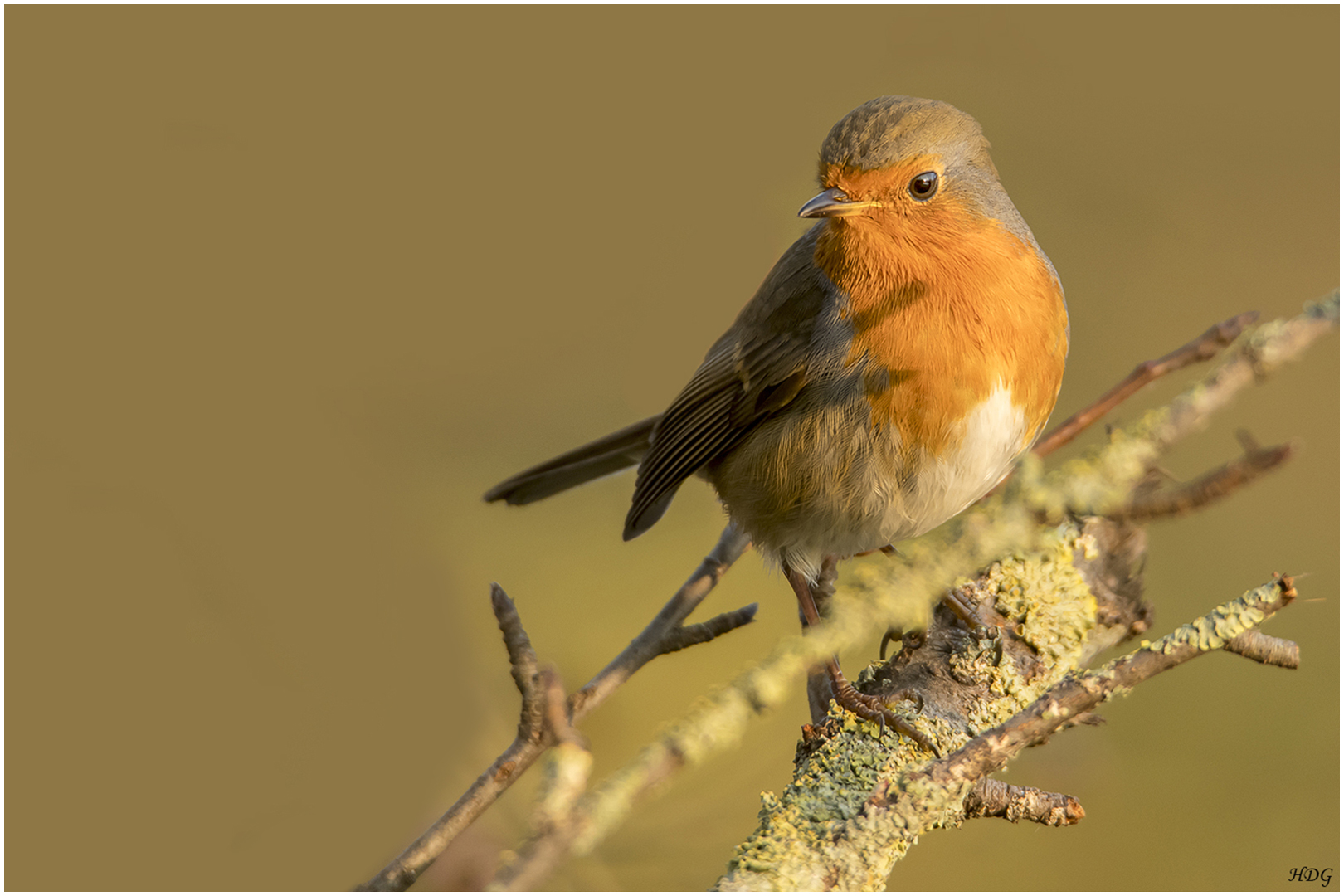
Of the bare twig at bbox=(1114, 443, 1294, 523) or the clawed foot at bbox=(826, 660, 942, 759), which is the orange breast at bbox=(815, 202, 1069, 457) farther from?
the bare twig at bbox=(1114, 443, 1294, 523)

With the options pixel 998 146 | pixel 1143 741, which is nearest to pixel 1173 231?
pixel 998 146

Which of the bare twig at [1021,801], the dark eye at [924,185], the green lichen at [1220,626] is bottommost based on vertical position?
the bare twig at [1021,801]

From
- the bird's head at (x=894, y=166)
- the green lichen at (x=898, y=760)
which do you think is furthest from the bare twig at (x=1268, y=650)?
the bird's head at (x=894, y=166)

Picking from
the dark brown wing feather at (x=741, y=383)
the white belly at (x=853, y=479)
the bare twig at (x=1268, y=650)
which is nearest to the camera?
the bare twig at (x=1268, y=650)

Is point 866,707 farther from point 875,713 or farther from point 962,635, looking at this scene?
point 962,635

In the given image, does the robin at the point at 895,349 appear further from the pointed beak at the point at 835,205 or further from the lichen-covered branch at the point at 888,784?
the lichen-covered branch at the point at 888,784

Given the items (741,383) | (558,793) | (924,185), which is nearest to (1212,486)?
(558,793)
